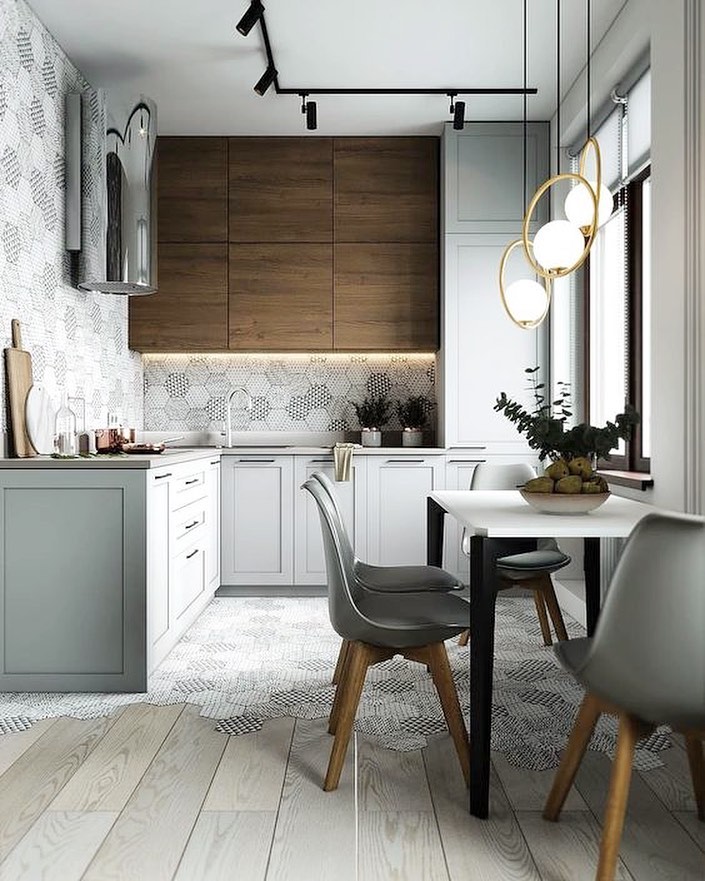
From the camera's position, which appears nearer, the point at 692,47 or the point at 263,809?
the point at 263,809

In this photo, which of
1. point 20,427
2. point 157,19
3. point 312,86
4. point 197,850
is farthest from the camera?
point 312,86

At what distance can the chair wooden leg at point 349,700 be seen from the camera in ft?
7.73

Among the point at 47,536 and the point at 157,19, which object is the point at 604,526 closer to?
the point at 47,536

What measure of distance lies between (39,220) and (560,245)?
2318 millimetres

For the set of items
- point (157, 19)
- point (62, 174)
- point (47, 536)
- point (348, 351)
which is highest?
point (157, 19)

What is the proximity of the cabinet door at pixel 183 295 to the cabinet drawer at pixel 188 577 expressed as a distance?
58.9 inches

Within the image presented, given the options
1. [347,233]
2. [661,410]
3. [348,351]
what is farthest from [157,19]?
[661,410]

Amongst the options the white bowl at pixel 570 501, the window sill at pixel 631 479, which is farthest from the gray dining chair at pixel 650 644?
the window sill at pixel 631 479

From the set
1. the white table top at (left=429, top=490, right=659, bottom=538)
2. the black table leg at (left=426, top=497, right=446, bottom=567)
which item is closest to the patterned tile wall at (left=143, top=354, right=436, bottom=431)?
the black table leg at (left=426, top=497, right=446, bottom=567)

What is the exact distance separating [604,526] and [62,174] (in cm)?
310

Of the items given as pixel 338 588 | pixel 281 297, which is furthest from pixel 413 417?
pixel 338 588

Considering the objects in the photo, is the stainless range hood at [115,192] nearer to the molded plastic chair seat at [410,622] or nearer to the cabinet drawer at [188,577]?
the cabinet drawer at [188,577]

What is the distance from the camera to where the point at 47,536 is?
329cm

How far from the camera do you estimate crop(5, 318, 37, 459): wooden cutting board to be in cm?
350
